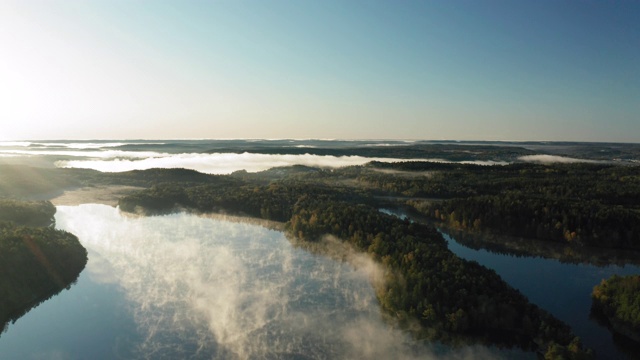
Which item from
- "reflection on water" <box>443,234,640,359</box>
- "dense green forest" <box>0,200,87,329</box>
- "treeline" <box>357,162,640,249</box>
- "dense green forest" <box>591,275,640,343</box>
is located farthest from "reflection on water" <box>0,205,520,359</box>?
"treeline" <box>357,162,640,249</box>

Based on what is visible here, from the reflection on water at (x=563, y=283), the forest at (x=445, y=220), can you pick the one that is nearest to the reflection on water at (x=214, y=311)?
the forest at (x=445, y=220)

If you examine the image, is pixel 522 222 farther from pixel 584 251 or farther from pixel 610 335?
pixel 610 335

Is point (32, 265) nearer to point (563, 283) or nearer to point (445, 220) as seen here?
point (563, 283)

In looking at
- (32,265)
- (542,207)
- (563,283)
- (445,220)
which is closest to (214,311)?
(32,265)

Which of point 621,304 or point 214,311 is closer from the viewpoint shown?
point 621,304

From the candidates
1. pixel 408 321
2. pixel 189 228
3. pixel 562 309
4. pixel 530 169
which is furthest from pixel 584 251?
pixel 530 169

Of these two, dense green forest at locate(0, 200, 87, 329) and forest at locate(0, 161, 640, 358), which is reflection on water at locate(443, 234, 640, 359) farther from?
dense green forest at locate(0, 200, 87, 329)

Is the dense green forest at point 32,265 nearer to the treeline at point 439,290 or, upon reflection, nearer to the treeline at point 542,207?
the treeline at point 439,290

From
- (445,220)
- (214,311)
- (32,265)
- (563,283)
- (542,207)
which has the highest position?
(542,207)
